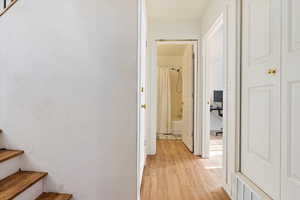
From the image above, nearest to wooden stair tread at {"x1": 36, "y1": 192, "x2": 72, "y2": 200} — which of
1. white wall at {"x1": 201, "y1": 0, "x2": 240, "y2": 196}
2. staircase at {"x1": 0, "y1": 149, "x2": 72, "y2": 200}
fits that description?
staircase at {"x1": 0, "y1": 149, "x2": 72, "y2": 200}

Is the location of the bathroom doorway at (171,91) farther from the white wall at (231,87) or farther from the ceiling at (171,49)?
the white wall at (231,87)

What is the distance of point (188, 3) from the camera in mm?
2938

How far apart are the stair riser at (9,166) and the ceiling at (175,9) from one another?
270cm

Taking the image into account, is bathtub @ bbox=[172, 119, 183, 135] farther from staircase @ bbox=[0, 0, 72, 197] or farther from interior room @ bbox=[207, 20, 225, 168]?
staircase @ bbox=[0, 0, 72, 197]

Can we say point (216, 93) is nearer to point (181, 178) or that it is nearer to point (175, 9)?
point (175, 9)

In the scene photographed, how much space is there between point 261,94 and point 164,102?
13.9 feet

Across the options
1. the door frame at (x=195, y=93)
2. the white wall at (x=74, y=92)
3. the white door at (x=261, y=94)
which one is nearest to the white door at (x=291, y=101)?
the white door at (x=261, y=94)

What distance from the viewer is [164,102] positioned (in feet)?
18.8

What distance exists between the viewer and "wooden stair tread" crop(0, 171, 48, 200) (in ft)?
4.11

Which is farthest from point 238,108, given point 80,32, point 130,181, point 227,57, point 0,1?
point 0,1

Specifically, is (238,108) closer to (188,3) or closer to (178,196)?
(178,196)

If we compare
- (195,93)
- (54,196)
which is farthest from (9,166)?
(195,93)

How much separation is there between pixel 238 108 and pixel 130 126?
109 cm

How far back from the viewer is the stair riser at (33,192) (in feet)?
4.51
